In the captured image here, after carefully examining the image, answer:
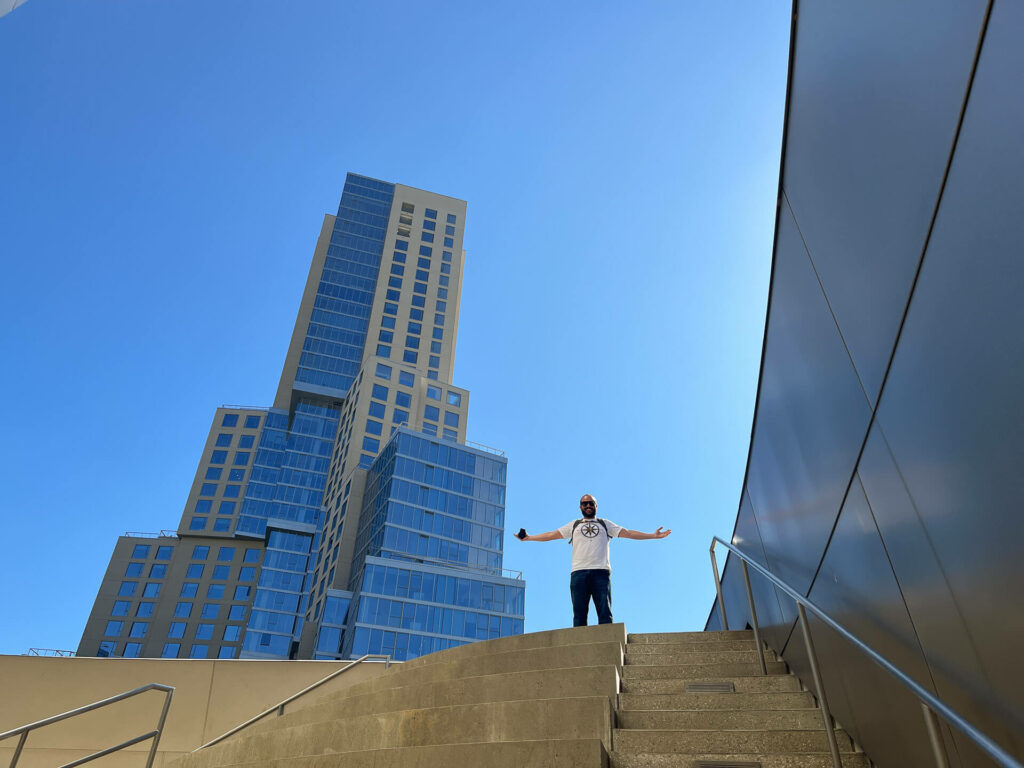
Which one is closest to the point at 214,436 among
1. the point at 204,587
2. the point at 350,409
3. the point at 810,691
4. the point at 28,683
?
the point at 204,587

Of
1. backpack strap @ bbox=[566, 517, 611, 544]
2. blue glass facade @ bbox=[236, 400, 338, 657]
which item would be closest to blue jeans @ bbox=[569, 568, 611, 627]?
backpack strap @ bbox=[566, 517, 611, 544]

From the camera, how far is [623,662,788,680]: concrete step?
5477 mm

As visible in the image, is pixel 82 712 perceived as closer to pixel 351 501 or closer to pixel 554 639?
pixel 554 639

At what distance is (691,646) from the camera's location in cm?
625

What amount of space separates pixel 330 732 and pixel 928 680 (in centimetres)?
399

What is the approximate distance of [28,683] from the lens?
777 centimetres

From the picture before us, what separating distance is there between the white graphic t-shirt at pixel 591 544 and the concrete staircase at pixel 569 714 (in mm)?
1016

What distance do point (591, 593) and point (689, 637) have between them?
1.27 metres

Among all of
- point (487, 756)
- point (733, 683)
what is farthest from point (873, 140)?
point (733, 683)

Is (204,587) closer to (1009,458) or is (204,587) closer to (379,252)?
(379,252)

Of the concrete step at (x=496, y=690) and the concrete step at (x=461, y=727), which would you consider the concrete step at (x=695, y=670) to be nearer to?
the concrete step at (x=496, y=690)

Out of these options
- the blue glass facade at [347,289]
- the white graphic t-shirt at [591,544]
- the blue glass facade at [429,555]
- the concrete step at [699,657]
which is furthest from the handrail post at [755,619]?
the blue glass facade at [347,289]

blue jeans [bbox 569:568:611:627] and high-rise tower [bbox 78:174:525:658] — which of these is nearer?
blue jeans [bbox 569:568:611:627]

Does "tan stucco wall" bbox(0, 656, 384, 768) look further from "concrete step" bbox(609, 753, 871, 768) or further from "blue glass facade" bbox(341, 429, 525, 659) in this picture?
"blue glass facade" bbox(341, 429, 525, 659)
